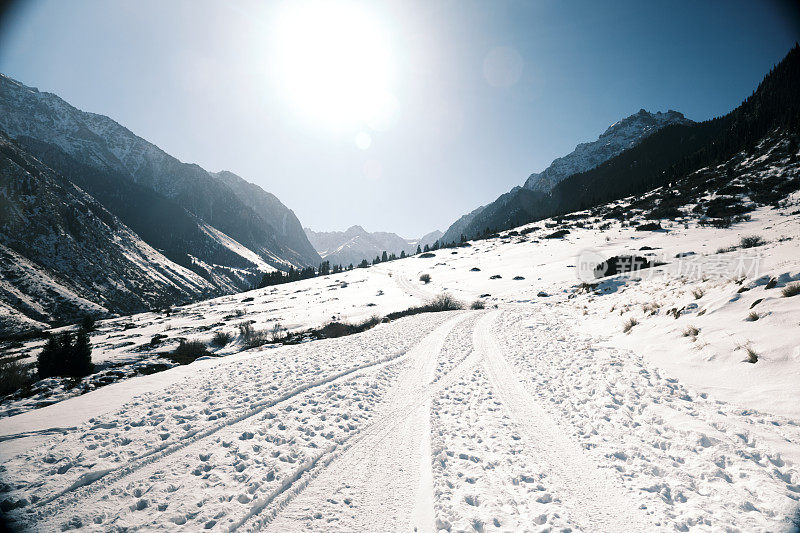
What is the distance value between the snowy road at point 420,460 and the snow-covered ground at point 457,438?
0.03 meters

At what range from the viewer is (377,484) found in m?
4.16

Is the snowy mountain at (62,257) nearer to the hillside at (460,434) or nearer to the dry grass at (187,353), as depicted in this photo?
the dry grass at (187,353)

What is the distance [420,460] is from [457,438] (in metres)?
0.93

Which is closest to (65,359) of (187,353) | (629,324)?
(187,353)

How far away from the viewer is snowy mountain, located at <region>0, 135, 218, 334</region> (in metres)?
74.6

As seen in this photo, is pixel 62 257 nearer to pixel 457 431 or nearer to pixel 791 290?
pixel 457 431

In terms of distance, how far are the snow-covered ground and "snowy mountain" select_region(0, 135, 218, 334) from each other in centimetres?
9057

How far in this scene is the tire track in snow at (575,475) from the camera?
3480 millimetres

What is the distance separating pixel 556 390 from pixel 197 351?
15.4 meters

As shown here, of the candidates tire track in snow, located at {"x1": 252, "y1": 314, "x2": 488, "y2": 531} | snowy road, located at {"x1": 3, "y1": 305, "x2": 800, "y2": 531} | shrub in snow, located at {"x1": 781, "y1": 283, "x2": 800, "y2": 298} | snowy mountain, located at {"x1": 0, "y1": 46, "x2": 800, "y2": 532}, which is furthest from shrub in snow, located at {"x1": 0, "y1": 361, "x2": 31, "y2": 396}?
shrub in snow, located at {"x1": 781, "y1": 283, "x2": 800, "y2": 298}

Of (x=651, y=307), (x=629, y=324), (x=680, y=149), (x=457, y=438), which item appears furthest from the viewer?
(x=680, y=149)

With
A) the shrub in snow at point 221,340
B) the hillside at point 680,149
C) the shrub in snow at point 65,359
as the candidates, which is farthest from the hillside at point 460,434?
the hillside at point 680,149

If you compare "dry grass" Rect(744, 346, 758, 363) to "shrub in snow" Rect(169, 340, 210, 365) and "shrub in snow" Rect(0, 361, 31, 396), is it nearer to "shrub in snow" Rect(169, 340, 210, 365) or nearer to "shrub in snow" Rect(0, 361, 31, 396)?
"shrub in snow" Rect(169, 340, 210, 365)

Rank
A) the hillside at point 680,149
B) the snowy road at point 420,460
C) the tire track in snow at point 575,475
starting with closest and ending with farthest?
the tire track in snow at point 575,475
the snowy road at point 420,460
the hillside at point 680,149
